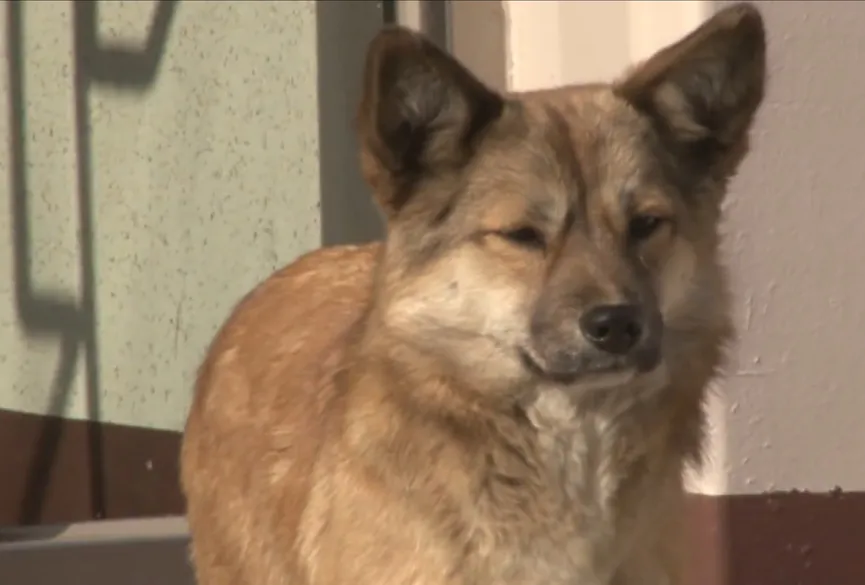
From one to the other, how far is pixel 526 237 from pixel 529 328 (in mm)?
118

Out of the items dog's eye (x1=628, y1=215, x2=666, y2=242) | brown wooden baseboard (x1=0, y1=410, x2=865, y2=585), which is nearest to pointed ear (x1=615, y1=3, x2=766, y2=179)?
dog's eye (x1=628, y1=215, x2=666, y2=242)

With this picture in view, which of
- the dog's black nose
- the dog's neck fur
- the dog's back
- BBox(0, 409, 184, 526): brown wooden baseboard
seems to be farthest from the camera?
BBox(0, 409, 184, 526): brown wooden baseboard

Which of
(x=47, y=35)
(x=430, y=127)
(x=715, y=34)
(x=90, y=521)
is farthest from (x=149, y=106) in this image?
(x=715, y=34)

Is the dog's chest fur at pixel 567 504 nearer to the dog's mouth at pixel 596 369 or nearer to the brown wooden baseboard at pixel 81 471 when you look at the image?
the dog's mouth at pixel 596 369

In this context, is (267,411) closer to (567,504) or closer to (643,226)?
(567,504)

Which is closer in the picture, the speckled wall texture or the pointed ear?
the pointed ear

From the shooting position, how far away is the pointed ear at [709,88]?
1.55 metres

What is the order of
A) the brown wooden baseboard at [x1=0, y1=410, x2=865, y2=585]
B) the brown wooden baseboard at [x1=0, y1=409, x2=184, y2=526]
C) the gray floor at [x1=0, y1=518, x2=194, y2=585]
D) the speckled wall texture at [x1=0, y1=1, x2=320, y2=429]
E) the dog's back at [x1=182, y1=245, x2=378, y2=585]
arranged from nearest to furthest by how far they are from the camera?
1. the dog's back at [x1=182, y1=245, x2=378, y2=585]
2. the brown wooden baseboard at [x1=0, y1=410, x2=865, y2=585]
3. the gray floor at [x1=0, y1=518, x2=194, y2=585]
4. the brown wooden baseboard at [x1=0, y1=409, x2=184, y2=526]
5. the speckled wall texture at [x1=0, y1=1, x2=320, y2=429]

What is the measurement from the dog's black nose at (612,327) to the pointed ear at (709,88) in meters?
0.32

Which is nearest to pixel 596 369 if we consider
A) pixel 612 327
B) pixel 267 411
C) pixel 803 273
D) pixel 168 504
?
pixel 612 327

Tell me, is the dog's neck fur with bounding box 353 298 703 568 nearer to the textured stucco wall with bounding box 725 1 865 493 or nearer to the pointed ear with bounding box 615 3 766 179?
the pointed ear with bounding box 615 3 766 179

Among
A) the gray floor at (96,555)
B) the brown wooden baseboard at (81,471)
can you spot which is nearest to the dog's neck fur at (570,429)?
the gray floor at (96,555)

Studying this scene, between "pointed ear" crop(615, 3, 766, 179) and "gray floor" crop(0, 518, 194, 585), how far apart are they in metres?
1.24

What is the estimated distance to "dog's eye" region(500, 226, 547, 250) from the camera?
1.51 m
